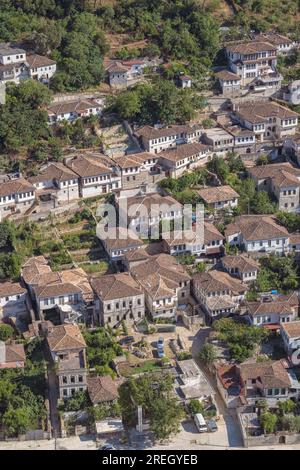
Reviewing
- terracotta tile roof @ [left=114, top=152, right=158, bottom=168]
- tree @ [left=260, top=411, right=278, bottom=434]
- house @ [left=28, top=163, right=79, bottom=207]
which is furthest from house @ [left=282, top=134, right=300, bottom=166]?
tree @ [left=260, top=411, right=278, bottom=434]

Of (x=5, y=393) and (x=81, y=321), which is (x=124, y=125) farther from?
(x=5, y=393)

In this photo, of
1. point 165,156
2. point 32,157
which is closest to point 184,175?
point 165,156

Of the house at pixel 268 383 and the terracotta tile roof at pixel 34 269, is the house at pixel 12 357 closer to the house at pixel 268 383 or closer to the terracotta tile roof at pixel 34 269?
the terracotta tile roof at pixel 34 269

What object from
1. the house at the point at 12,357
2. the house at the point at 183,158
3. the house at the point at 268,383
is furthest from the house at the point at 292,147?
the house at the point at 12,357

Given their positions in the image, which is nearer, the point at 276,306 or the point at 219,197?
the point at 276,306

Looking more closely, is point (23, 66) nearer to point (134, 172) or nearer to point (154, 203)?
point (134, 172)

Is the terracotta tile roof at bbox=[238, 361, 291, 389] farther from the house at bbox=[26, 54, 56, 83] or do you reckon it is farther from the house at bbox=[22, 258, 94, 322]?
the house at bbox=[26, 54, 56, 83]

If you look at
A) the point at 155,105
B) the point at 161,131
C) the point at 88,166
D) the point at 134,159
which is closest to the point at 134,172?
the point at 134,159
